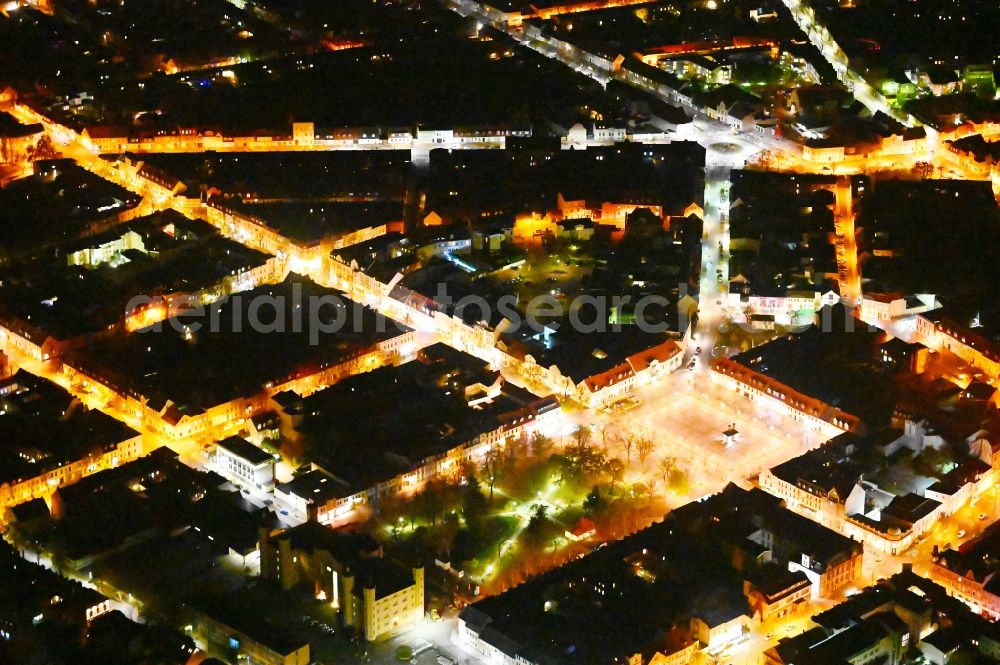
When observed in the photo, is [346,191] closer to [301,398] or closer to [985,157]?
[301,398]

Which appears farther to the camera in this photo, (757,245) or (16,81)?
(16,81)

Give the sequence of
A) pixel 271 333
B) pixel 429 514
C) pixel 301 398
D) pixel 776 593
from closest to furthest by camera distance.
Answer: pixel 776 593, pixel 429 514, pixel 301 398, pixel 271 333

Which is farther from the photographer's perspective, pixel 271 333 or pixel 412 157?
pixel 412 157

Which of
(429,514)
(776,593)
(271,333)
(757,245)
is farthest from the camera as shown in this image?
(757,245)

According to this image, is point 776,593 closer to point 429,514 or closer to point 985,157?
point 429,514

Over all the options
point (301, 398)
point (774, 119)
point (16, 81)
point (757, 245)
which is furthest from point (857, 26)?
point (301, 398)

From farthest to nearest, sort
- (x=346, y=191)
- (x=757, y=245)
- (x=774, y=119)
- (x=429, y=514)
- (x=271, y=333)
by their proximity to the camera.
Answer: (x=774, y=119)
(x=346, y=191)
(x=757, y=245)
(x=271, y=333)
(x=429, y=514)

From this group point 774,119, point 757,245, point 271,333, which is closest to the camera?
point 271,333

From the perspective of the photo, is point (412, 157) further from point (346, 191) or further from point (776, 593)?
point (776, 593)

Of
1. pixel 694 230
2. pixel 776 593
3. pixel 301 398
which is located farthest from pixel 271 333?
pixel 776 593
